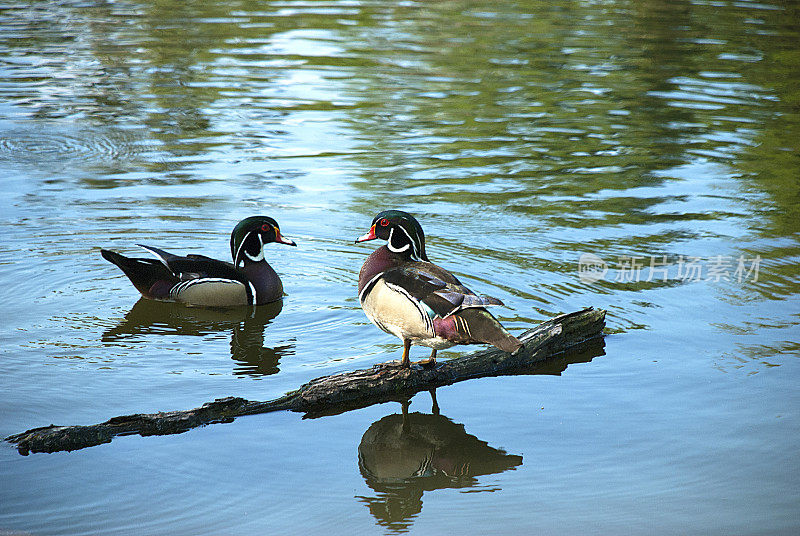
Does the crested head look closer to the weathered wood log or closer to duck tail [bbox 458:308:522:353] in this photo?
the weathered wood log

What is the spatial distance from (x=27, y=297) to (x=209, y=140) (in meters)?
6.06

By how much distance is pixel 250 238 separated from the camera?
30.1 ft

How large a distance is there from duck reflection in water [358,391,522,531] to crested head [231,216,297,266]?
3074 millimetres

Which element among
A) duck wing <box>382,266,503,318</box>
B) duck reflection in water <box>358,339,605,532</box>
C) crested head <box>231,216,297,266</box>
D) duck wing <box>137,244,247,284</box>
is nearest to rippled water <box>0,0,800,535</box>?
duck reflection in water <box>358,339,605,532</box>

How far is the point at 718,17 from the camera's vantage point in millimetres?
25906

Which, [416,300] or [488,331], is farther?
[416,300]

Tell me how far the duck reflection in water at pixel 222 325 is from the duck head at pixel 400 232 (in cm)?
126

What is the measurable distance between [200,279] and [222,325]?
1.79 ft

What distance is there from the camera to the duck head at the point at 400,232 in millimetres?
7035

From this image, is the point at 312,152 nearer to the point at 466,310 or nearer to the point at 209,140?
the point at 209,140

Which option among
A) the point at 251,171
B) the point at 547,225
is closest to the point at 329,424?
the point at 547,225

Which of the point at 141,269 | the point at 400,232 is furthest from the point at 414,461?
the point at 141,269

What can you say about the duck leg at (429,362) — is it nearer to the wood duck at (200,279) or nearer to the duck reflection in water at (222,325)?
the duck reflection in water at (222,325)

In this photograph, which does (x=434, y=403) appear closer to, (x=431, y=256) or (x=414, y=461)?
(x=414, y=461)
